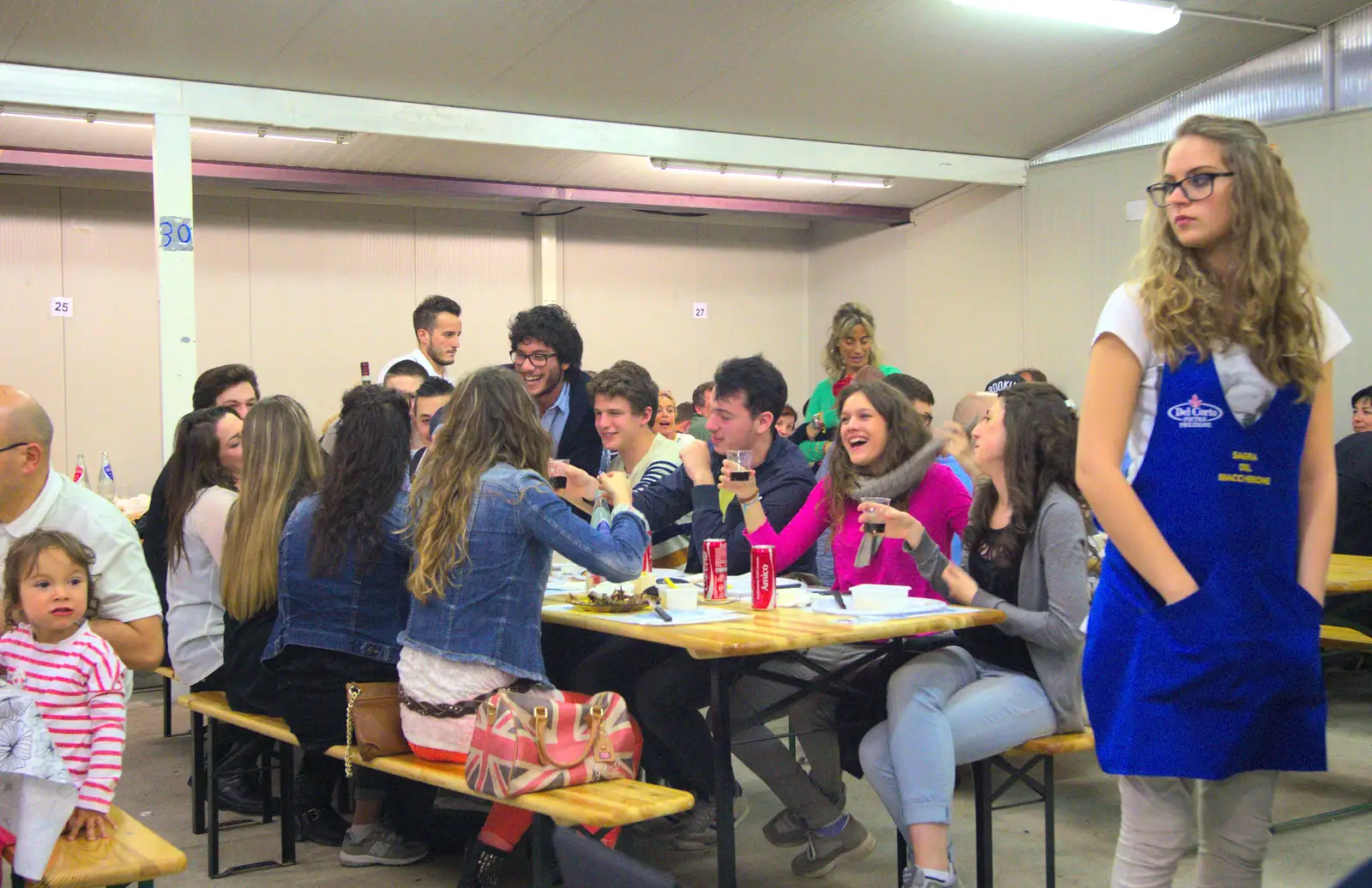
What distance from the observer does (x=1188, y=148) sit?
190 cm

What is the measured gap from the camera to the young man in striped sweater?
445 cm

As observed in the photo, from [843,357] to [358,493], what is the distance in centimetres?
382

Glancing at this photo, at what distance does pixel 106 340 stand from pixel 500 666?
6.99 meters

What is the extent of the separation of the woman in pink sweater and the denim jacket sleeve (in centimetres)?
59

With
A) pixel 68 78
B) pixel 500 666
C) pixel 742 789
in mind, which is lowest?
pixel 742 789

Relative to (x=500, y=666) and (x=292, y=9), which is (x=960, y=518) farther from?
(x=292, y=9)

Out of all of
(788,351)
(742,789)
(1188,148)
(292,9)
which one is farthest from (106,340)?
(1188,148)

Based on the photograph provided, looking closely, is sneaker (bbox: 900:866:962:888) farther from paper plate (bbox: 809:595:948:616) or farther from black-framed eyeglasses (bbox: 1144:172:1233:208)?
black-framed eyeglasses (bbox: 1144:172:1233:208)

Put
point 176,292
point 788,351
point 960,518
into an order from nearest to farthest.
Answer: point 960,518 → point 176,292 → point 788,351

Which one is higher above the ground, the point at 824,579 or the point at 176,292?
the point at 176,292

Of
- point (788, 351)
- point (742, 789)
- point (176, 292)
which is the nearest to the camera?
point (742, 789)

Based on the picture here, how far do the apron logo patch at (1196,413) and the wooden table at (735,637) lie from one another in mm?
1174

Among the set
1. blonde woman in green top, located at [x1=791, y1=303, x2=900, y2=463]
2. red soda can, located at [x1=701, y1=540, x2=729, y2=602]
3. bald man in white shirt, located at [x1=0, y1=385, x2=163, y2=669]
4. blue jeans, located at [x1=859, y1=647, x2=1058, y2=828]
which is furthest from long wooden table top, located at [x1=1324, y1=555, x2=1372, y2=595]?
bald man in white shirt, located at [x1=0, y1=385, x2=163, y2=669]

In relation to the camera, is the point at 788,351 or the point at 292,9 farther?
the point at 788,351
